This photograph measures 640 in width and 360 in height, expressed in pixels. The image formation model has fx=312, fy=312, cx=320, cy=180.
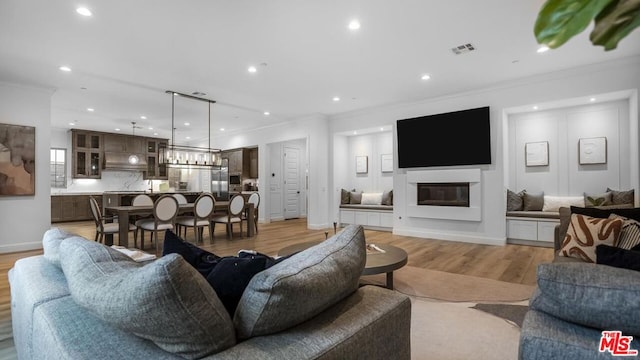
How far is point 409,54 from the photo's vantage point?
405cm

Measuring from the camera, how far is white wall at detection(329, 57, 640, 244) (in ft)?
14.5

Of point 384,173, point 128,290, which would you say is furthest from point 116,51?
point 384,173

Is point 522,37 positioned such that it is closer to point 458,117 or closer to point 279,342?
point 458,117

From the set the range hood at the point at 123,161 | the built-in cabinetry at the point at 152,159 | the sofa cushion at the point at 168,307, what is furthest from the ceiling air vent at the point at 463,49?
the built-in cabinetry at the point at 152,159

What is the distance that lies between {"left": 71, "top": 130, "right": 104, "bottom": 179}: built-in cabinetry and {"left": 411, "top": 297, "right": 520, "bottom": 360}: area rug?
1009cm

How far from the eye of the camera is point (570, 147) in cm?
542

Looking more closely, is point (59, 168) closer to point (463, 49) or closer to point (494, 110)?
point (463, 49)

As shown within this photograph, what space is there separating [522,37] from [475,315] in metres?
3.12

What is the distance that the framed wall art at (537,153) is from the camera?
18.5 feet

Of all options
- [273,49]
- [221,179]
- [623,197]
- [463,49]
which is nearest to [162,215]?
[273,49]

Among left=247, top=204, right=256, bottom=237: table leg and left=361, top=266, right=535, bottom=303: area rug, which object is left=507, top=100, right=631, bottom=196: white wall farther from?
left=247, top=204, right=256, bottom=237: table leg

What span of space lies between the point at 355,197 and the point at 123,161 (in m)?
7.26

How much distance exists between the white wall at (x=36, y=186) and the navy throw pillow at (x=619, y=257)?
278 inches

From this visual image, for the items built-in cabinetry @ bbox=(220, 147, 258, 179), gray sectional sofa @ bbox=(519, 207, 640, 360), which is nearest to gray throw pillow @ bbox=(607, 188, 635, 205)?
gray sectional sofa @ bbox=(519, 207, 640, 360)
